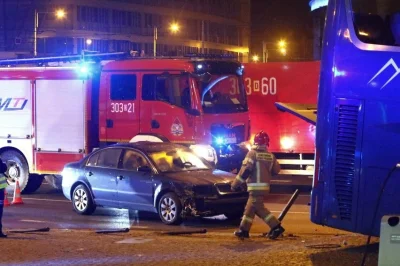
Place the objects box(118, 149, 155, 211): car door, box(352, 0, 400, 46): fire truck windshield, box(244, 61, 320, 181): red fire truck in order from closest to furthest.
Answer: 1. box(352, 0, 400, 46): fire truck windshield
2. box(118, 149, 155, 211): car door
3. box(244, 61, 320, 181): red fire truck

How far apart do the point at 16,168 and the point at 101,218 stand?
4.77 metres

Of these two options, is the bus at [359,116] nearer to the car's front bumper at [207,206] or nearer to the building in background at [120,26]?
the car's front bumper at [207,206]

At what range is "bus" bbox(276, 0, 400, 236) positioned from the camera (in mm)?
7895

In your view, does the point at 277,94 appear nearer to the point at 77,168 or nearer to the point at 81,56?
the point at 81,56

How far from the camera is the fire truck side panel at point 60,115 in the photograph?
62.4 ft

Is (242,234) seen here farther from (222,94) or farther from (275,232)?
(222,94)

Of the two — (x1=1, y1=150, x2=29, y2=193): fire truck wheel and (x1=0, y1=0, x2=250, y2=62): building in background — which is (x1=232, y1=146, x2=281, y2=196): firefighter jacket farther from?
(x1=0, y1=0, x2=250, y2=62): building in background

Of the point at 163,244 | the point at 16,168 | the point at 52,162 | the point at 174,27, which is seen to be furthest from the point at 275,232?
the point at 174,27

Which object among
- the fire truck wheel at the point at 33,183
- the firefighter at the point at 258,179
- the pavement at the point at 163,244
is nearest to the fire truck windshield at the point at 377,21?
the pavement at the point at 163,244

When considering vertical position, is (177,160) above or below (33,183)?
above

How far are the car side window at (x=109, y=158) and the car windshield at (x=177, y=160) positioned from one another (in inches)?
31.9

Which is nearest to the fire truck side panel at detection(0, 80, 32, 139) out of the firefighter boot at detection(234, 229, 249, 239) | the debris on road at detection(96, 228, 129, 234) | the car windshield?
the car windshield

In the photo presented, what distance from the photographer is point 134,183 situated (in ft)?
48.3

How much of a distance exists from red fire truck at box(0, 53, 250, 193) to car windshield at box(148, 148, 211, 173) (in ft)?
7.58
